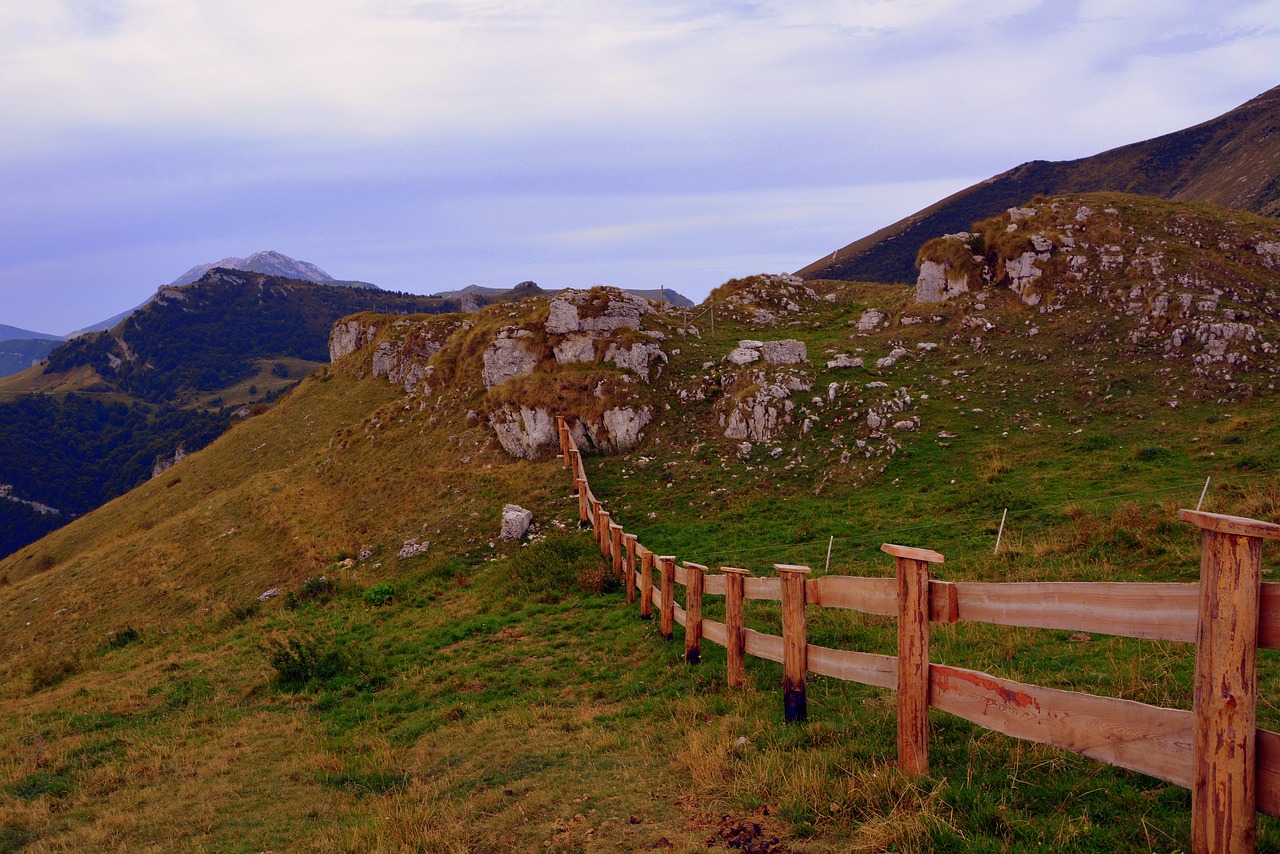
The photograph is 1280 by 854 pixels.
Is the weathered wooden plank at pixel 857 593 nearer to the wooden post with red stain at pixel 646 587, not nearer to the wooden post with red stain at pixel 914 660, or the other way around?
the wooden post with red stain at pixel 914 660

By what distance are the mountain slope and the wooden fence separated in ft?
340

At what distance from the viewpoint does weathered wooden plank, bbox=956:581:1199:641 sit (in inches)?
141

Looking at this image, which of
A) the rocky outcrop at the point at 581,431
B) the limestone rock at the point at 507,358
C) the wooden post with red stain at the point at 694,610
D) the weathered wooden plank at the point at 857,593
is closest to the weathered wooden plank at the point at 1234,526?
the weathered wooden plank at the point at 857,593

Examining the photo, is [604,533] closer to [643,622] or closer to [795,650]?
[643,622]

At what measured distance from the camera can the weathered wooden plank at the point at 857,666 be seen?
220 inches

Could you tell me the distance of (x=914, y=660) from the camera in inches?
203

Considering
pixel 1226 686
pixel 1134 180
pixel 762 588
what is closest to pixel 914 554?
pixel 1226 686

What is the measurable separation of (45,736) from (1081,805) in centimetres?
1413

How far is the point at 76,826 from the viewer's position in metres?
6.95

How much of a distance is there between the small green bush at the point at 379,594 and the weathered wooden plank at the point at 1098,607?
52.4 ft

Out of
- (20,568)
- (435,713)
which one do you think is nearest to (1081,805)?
(435,713)

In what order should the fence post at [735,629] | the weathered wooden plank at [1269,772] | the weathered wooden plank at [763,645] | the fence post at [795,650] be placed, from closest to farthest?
the weathered wooden plank at [1269,772] → the fence post at [795,650] → the weathered wooden plank at [763,645] → the fence post at [735,629]

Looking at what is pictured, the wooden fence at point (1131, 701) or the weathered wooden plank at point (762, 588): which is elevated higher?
the wooden fence at point (1131, 701)

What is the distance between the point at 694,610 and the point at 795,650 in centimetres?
289
